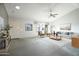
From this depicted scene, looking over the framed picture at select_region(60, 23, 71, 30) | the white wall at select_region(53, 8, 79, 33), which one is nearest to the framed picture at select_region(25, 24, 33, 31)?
the white wall at select_region(53, 8, 79, 33)

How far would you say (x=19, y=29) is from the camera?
324 cm

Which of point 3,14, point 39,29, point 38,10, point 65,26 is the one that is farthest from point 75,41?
point 3,14

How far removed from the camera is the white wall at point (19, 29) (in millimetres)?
3191

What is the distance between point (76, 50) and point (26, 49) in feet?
4.73

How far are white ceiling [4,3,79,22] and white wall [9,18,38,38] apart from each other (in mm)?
121

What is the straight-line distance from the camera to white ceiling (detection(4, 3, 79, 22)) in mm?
3129

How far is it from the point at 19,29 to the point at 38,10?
80 centimetres

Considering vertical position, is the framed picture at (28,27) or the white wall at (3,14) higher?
the white wall at (3,14)

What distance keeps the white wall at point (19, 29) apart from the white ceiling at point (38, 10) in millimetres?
121

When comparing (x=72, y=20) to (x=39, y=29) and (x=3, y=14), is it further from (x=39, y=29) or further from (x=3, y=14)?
(x=3, y=14)

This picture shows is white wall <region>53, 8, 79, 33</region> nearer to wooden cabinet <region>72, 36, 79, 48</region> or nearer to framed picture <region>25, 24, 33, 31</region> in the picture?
wooden cabinet <region>72, 36, 79, 48</region>

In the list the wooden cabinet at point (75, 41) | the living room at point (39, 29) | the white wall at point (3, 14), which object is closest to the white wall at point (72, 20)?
the living room at point (39, 29)

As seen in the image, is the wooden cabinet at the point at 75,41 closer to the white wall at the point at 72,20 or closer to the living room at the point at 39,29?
the living room at the point at 39,29

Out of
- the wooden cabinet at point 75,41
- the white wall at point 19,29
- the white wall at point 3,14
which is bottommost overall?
the wooden cabinet at point 75,41
